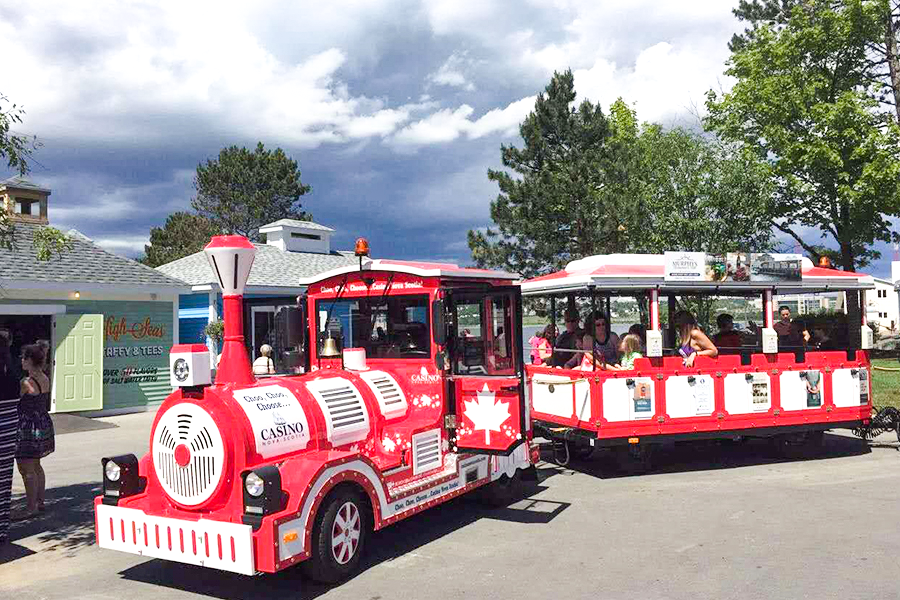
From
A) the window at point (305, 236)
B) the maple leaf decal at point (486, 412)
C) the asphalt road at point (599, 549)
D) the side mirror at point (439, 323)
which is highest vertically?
the window at point (305, 236)

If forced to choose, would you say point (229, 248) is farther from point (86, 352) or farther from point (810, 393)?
point (86, 352)

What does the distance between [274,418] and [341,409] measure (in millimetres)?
672

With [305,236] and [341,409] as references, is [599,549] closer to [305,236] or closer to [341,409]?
[341,409]

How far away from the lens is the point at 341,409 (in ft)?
18.3

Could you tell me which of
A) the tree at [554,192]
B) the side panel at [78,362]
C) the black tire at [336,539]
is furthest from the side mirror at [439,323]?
the tree at [554,192]

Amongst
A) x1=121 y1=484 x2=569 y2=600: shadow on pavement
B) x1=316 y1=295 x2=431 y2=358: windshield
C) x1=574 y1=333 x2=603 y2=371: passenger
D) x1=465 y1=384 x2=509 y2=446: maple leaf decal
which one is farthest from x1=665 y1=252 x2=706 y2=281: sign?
x1=316 y1=295 x2=431 y2=358: windshield

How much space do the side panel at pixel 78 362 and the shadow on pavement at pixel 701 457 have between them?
918 centimetres

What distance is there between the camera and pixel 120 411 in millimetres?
15336

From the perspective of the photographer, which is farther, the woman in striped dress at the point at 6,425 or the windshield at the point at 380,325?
the windshield at the point at 380,325

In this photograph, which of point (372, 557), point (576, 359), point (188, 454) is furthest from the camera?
point (576, 359)

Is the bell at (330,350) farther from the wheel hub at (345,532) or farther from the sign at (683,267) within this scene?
the sign at (683,267)

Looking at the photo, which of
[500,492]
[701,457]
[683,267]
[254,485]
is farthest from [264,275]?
[254,485]

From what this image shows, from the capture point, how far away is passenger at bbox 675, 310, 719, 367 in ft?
28.5

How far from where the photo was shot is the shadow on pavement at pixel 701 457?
891 centimetres
